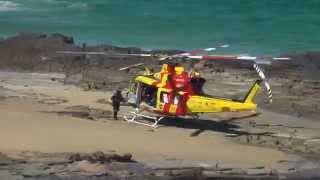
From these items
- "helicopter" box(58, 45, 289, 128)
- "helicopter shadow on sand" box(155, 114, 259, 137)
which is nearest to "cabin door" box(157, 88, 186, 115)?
"helicopter" box(58, 45, 289, 128)

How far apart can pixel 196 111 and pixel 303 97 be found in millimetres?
5734

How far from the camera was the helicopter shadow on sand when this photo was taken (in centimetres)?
2533

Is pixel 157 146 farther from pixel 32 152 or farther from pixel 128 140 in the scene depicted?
pixel 32 152

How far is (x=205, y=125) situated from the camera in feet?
86.0

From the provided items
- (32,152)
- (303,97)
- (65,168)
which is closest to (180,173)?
(65,168)

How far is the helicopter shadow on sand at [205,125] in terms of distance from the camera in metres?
25.3

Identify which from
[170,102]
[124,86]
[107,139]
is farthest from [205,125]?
[124,86]

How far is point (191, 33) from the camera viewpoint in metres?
48.0

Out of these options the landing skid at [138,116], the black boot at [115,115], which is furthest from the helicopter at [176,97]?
the black boot at [115,115]

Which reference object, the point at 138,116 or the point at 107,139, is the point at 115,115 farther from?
the point at 107,139

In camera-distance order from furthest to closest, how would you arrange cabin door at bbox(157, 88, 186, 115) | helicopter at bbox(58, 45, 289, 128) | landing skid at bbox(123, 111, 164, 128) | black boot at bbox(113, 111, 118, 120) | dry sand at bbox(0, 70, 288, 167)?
black boot at bbox(113, 111, 118, 120) → landing skid at bbox(123, 111, 164, 128) → cabin door at bbox(157, 88, 186, 115) → helicopter at bbox(58, 45, 289, 128) → dry sand at bbox(0, 70, 288, 167)

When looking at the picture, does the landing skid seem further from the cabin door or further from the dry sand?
the cabin door

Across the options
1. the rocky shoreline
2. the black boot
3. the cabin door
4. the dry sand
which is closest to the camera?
the rocky shoreline

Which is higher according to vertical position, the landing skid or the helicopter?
the helicopter
